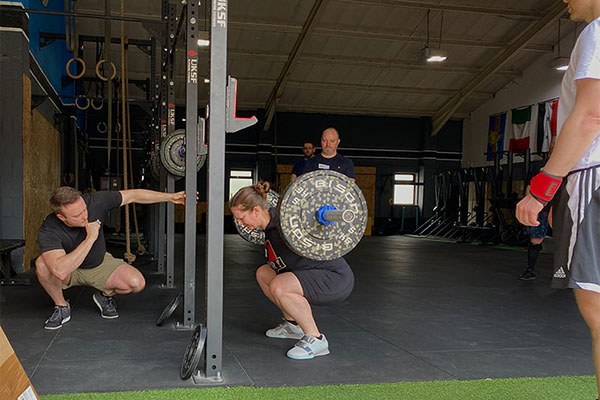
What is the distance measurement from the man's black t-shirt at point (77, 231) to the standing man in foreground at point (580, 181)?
2.04 metres

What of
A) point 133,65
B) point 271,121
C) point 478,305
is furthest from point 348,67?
point 478,305

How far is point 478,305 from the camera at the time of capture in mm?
3516

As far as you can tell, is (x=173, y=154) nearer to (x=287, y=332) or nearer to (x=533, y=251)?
(x=287, y=332)

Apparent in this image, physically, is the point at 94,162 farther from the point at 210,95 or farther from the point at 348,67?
the point at 210,95

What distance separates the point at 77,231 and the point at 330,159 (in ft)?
5.36

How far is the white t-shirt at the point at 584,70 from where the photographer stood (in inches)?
46.4

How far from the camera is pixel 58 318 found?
8.72 ft

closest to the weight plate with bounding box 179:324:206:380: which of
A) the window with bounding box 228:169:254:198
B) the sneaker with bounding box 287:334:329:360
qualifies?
the sneaker with bounding box 287:334:329:360

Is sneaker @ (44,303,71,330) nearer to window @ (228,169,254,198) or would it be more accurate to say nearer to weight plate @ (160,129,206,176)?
weight plate @ (160,129,206,176)

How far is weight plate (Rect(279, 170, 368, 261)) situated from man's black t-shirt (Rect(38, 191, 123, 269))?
117cm

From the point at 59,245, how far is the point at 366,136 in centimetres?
1122

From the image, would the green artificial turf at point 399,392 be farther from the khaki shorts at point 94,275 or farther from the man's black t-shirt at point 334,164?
the man's black t-shirt at point 334,164

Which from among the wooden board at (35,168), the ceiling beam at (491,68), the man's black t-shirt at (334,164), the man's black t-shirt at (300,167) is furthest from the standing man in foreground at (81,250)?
the ceiling beam at (491,68)

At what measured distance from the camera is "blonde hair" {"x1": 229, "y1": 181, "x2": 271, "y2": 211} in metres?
2.13
